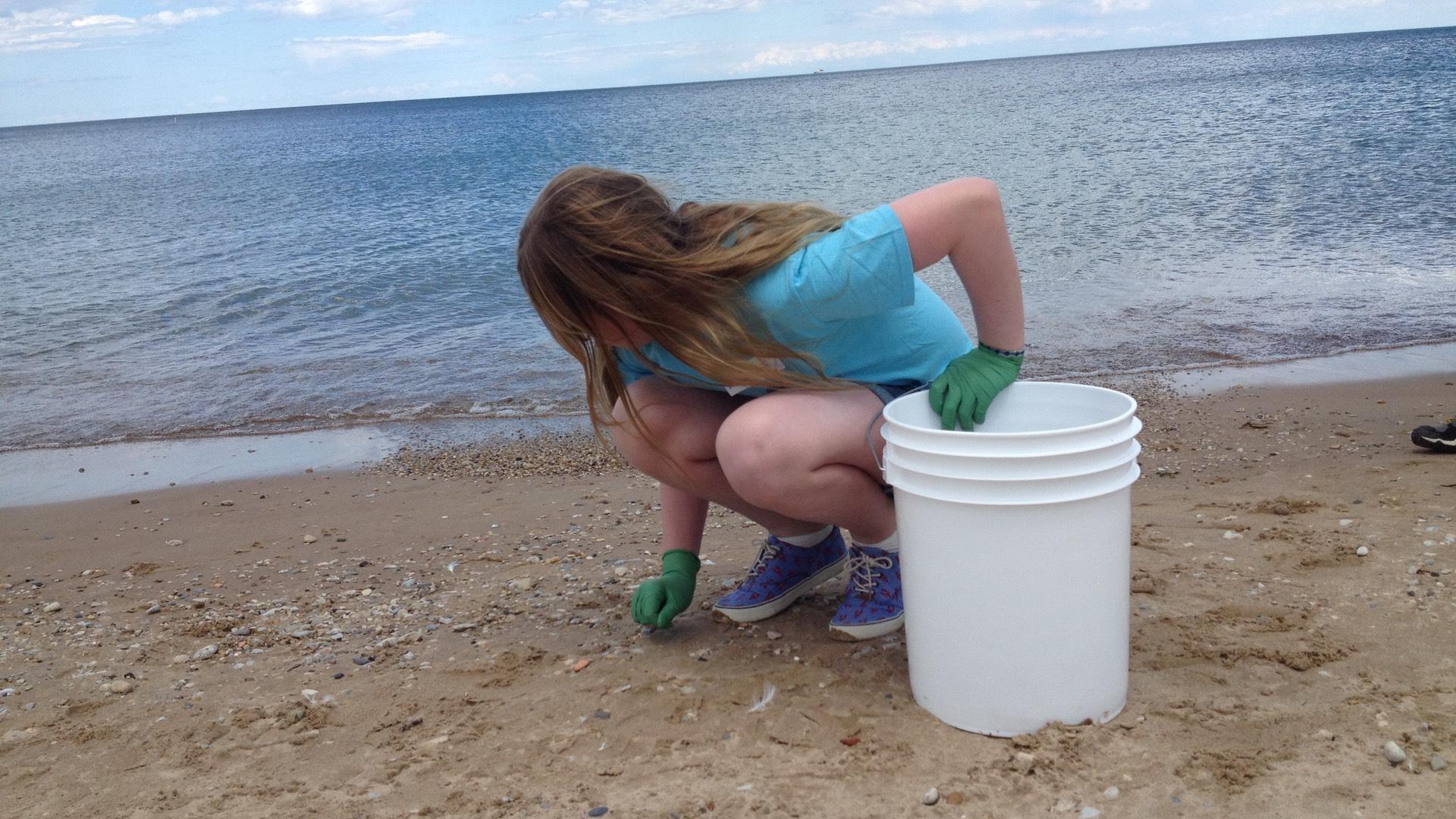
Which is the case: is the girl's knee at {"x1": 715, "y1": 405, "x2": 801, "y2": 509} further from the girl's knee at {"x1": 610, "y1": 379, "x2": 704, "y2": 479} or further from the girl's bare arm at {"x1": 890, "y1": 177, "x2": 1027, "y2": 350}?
the girl's bare arm at {"x1": 890, "y1": 177, "x2": 1027, "y2": 350}

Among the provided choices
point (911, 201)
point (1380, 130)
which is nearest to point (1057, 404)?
point (911, 201)

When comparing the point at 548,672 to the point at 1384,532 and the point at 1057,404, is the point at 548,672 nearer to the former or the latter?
the point at 1057,404

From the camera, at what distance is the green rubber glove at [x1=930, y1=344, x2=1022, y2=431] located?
2.03 metres

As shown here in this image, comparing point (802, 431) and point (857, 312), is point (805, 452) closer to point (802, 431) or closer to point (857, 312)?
point (802, 431)

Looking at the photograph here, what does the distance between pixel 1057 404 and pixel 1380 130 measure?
20840mm

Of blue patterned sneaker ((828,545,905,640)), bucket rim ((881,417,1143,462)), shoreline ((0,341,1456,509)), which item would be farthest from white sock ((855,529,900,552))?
shoreline ((0,341,1456,509))

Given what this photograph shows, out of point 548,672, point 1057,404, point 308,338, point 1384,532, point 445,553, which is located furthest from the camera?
point 308,338

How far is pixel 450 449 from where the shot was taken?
5344 mm

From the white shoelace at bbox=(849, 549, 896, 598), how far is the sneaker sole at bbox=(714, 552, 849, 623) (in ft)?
0.71

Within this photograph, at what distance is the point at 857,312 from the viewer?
1947mm

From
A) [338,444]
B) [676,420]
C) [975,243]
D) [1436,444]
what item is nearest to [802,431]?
[676,420]

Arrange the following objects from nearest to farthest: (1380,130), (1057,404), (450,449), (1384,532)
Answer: (1057,404) < (1384,532) < (450,449) < (1380,130)

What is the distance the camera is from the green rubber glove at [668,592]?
8.05 feet

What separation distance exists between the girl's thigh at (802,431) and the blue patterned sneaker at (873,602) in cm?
28
